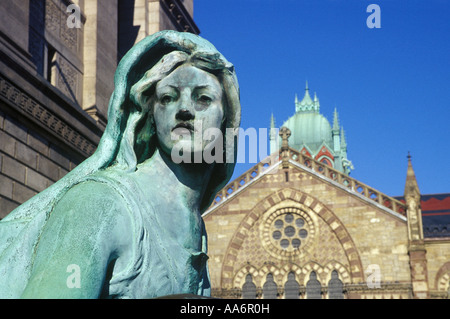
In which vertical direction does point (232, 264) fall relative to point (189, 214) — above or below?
above

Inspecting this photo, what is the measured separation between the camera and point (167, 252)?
1572mm

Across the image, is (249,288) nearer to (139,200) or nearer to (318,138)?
(139,200)

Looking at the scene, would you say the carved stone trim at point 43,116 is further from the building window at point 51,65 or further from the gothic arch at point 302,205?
the gothic arch at point 302,205

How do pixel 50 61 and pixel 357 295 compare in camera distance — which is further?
pixel 357 295

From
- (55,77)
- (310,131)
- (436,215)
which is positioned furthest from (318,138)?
(55,77)

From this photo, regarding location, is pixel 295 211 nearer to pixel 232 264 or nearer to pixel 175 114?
pixel 232 264

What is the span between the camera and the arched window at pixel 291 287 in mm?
29688

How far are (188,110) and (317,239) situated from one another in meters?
29.1

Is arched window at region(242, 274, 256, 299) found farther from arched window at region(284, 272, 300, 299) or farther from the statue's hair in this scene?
the statue's hair

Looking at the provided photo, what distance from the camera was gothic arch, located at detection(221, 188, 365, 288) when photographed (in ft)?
96.6

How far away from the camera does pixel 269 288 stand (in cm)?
3011

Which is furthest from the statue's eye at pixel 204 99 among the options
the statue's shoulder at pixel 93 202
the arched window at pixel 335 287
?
the arched window at pixel 335 287
